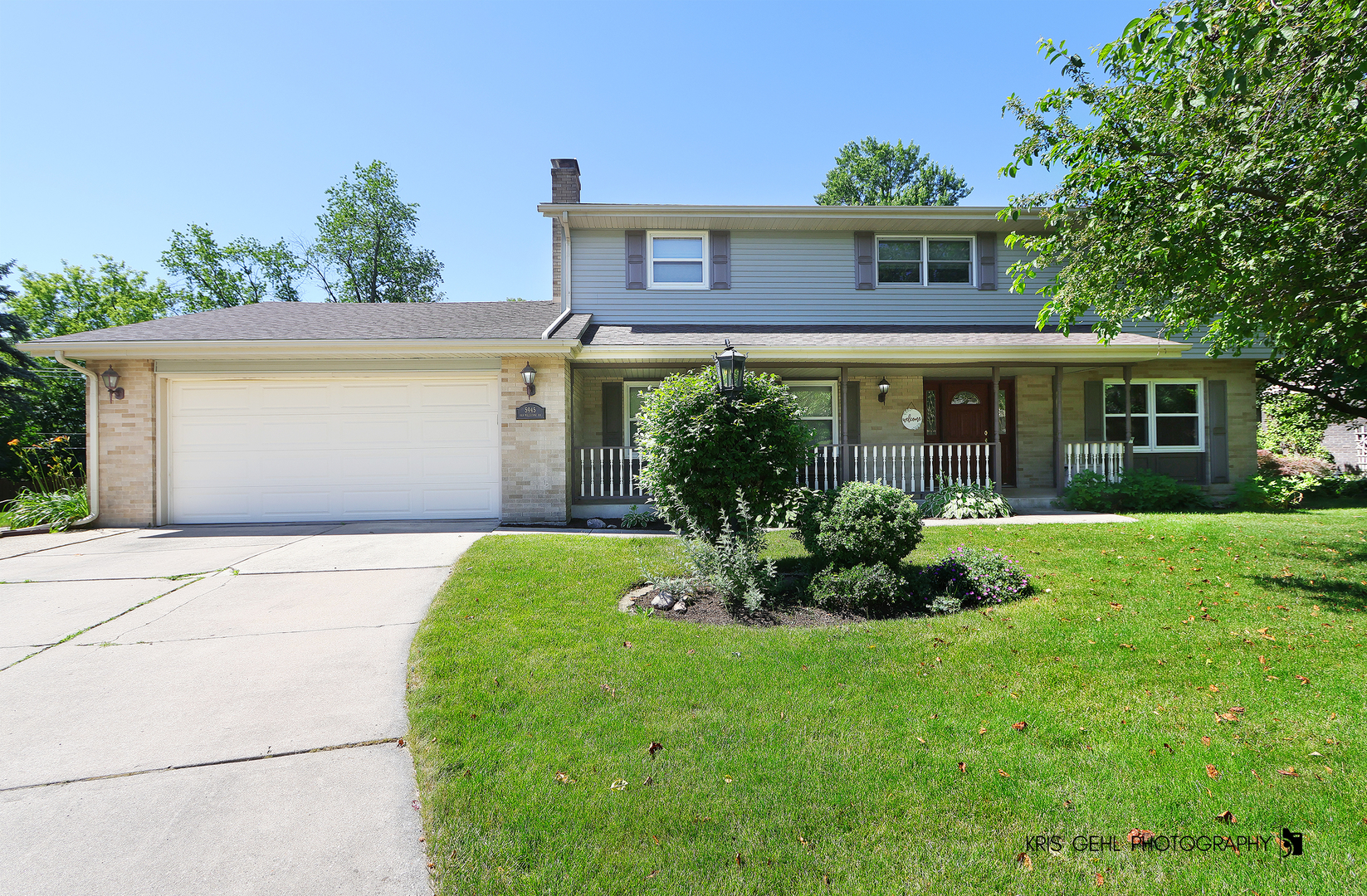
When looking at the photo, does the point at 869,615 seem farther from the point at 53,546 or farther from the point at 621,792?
the point at 53,546

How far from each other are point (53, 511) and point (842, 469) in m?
12.5

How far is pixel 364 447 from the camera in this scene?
9.71m

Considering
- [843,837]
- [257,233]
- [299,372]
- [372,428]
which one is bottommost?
[843,837]

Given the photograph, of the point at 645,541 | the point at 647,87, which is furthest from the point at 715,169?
the point at 645,541

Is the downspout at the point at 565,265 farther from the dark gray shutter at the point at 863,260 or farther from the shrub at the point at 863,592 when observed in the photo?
the shrub at the point at 863,592

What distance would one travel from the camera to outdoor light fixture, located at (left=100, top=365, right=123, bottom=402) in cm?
909

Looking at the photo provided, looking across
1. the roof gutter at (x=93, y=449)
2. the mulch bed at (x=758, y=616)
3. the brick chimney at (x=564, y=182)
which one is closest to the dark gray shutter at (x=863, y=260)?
the brick chimney at (x=564, y=182)

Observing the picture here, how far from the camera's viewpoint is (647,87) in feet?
39.1

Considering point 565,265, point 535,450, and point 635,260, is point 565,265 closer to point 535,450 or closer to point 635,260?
point 635,260

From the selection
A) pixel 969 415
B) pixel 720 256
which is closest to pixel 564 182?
pixel 720 256

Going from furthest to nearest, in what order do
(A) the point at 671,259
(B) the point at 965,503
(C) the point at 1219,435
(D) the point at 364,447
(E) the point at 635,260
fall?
(C) the point at 1219,435
(A) the point at 671,259
(E) the point at 635,260
(B) the point at 965,503
(D) the point at 364,447

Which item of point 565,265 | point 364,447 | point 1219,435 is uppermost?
point 565,265

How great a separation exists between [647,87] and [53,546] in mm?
11753

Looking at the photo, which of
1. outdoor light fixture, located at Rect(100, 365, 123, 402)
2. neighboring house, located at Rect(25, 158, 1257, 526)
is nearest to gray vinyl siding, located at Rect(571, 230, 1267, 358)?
neighboring house, located at Rect(25, 158, 1257, 526)
